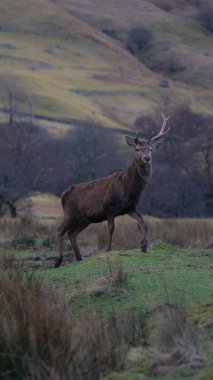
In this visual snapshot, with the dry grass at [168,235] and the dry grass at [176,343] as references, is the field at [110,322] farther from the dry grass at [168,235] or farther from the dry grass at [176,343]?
the dry grass at [168,235]

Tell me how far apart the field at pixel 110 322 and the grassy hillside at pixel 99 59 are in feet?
217

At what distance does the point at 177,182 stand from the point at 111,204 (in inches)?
1578

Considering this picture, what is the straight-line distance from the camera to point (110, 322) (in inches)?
316

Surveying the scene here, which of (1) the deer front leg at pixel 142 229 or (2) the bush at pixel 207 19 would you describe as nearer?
(1) the deer front leg at pixel 142 229

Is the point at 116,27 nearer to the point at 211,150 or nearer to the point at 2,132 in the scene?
the point at 211,150

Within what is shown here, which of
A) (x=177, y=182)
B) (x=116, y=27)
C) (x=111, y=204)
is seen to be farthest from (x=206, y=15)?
(x=111, y=204)

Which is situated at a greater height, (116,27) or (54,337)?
(54,337)

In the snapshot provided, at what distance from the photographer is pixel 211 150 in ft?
215

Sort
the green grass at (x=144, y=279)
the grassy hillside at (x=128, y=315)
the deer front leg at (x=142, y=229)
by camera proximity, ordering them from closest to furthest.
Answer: the grassy hillside at (x=128, y=315) < the green grass at (x=144, y=279) < the deer front leg at (x=142, y=229)

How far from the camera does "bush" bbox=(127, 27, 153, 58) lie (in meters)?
141

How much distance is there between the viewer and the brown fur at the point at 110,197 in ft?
51.1

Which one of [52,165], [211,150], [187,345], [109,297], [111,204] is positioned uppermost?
[187,345]

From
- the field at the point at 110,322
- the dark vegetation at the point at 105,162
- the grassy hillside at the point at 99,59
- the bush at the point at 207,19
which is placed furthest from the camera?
the bush at the point at 207,19

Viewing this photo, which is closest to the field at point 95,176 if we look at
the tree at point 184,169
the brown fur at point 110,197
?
the tree at point 184,169
